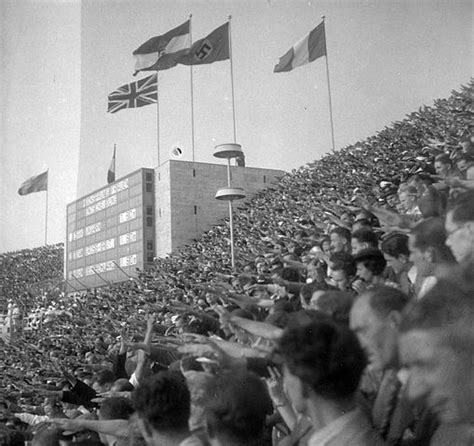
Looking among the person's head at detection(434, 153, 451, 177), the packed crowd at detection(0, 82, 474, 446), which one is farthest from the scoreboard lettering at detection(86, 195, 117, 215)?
the packed crowd at detection(0, 82, 474, 446)

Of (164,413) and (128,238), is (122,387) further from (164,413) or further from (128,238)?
(128,238)

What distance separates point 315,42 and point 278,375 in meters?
18.2

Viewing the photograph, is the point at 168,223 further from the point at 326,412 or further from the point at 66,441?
the point at 326,412

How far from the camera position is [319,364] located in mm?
1636

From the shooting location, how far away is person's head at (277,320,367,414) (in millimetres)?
1637

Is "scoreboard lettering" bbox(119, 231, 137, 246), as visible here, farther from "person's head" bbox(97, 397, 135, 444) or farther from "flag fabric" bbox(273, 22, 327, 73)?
"person's head" bbox(97, 397, 135, 444)

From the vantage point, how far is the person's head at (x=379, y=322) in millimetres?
1864

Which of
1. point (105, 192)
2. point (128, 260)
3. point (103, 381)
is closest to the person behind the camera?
point (103, 381)

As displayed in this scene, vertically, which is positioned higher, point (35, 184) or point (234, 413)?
point (35, 184)

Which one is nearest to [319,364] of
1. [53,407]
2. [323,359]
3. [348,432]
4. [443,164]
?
[323,359]

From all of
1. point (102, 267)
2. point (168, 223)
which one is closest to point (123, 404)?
point (168, 223)

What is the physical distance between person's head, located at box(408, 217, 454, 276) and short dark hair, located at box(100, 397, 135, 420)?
1550 mm

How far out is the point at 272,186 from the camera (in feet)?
87.7

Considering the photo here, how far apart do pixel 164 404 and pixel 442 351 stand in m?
0.94
